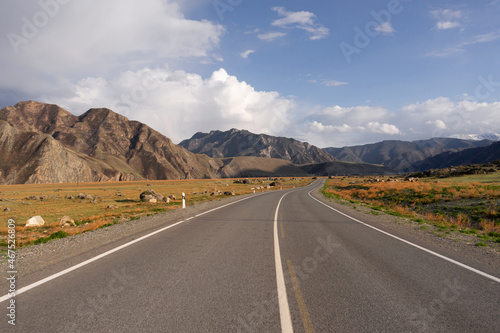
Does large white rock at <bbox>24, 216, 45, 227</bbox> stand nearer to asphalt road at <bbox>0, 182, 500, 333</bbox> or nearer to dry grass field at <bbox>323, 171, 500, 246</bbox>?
asphalt road at <bbox>0, 182, 500, 333</bbox>

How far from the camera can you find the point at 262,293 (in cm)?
460

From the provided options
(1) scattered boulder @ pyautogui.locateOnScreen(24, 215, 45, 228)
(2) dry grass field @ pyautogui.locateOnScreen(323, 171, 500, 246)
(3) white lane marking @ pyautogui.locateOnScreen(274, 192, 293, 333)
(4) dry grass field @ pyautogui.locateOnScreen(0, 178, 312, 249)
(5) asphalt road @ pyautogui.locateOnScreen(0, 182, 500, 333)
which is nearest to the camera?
(3) white lane marking @ pyautogui.locateOnScreen(274, 192, 293, 333)

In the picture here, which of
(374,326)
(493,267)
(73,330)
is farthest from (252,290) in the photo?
(493,267)

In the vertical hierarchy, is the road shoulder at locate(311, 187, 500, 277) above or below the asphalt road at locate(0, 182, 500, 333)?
below

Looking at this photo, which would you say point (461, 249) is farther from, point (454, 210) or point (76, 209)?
point (76, 209)

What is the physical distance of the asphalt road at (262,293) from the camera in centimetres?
366

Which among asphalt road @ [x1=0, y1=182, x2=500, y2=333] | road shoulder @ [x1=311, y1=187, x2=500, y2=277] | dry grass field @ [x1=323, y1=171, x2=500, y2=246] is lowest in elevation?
dry grass field @ [x1=323, y1=171, x2=500, y2=246]

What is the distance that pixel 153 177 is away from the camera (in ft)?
623

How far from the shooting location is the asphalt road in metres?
3.66

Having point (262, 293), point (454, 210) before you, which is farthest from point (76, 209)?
point (454, 210)

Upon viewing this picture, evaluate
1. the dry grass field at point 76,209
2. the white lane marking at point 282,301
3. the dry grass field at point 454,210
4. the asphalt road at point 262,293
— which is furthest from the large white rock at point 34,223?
the dry grass field at point 454,210

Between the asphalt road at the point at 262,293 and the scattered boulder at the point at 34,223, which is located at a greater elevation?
the asphalt road at the point at 262,293

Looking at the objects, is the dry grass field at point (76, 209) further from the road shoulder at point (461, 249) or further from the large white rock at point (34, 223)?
the road shoulder at point (461, 249)

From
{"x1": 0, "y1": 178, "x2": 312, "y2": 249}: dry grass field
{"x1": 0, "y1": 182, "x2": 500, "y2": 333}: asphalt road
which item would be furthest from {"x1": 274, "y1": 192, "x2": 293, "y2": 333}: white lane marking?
{"x1": 0, "y1": 178, "x2": 312, "y2": 249}: dry grass field
